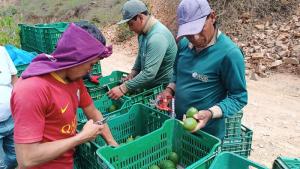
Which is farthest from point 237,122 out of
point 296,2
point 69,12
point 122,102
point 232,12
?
point 69,12

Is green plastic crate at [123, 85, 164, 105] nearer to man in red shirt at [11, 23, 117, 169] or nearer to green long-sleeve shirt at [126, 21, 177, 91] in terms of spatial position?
green long-sleeve shirt at [126, 21, 177, 91]

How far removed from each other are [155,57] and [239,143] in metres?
1.30

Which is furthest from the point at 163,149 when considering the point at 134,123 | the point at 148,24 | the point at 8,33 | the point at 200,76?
the point at 8,33

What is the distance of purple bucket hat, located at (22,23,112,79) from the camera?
2.10 meters

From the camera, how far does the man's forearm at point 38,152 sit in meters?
2.09

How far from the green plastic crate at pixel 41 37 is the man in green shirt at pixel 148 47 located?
181 centimetres

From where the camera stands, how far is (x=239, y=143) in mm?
3730

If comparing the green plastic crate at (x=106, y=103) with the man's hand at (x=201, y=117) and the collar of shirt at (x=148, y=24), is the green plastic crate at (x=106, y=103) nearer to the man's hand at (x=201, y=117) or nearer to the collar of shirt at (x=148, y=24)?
the collar of shirt at (x=148, y=24)

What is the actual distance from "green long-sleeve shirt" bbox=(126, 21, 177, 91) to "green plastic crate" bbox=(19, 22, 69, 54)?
72.9 inches

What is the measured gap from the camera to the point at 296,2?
985 cm

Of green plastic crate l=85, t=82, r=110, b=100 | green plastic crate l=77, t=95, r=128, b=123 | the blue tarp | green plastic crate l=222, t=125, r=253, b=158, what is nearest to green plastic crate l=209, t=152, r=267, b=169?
green plastic crate l=222, t=125, r=253, b=158

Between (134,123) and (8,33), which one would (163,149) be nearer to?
(134,123)

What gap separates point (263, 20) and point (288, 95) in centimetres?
327

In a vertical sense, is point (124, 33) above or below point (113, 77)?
below
